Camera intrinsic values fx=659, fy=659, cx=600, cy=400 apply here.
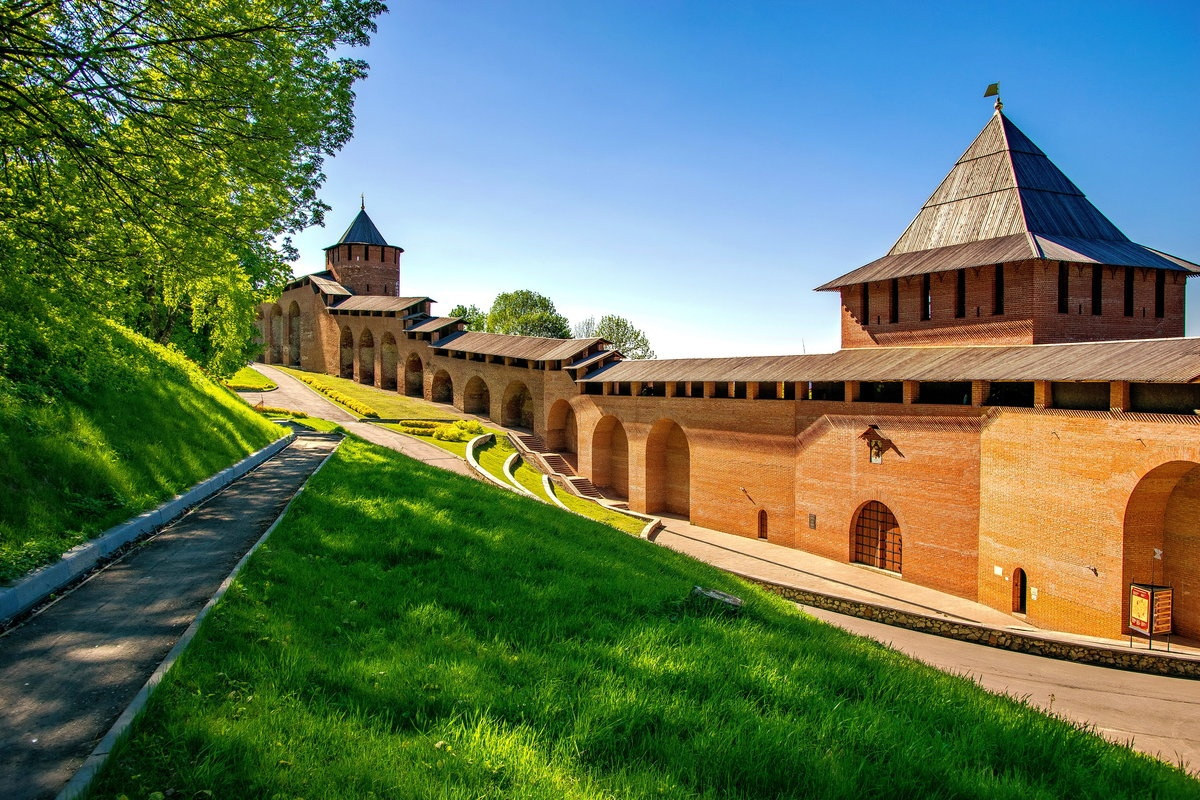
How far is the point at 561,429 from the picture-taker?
28.9m

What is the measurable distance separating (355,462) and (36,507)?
563 cm

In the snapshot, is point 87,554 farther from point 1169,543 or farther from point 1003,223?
point 1003,223

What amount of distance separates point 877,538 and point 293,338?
43.7 metres

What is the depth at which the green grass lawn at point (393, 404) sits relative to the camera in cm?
3150

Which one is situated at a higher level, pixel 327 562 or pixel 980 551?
pixel 327 562

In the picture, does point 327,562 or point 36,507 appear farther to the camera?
point 327,562

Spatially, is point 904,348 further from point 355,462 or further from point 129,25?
point 129,25

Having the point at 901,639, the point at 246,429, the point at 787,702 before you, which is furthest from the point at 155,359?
the point at 901,639

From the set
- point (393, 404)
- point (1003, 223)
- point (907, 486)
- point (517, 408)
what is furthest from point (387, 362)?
point (1003, 223)

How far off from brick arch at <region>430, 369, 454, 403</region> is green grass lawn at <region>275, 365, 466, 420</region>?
2.09 ft

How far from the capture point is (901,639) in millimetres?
12344

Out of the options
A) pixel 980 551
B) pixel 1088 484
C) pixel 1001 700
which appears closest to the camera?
pixel 1001 700

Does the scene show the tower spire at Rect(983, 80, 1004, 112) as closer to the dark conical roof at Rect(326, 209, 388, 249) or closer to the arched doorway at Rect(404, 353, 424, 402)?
the arched doorway at Rect(404, 353, 424, 402)

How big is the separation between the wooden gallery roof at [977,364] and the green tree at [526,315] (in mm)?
32290
